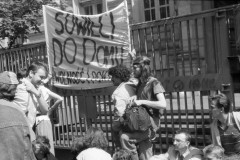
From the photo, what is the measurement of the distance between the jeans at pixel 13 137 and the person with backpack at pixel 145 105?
88.4 inches

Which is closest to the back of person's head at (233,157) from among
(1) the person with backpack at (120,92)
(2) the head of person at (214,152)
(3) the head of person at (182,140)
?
(2) the head of person at (214,152)

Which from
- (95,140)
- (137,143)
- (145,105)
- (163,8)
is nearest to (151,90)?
(145,105)

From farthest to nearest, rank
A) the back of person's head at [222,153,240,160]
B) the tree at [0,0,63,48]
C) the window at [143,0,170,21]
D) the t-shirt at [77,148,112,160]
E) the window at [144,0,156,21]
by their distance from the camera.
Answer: the window at [143,0,170,21] → the window at [144,0,156,21] → the tree at [0,0,63,48] → the back of person's head at [222,153,240,160] → the t-shirt at [77,148,112,160]

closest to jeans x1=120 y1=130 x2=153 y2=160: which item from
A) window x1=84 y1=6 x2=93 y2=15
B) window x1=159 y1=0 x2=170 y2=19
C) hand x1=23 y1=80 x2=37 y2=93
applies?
hand x1=23 y1=80 x2=37 y2=93

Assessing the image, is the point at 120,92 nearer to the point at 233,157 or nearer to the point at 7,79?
the point at 233,157

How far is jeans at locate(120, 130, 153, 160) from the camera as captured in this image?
5359 mm

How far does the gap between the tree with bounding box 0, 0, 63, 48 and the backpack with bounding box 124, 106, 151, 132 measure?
495 centimetres

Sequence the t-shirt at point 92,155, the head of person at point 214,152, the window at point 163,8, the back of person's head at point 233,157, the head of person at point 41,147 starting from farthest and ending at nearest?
1. the window at point 163,8
2. the head of person at point 41,147
3. the back of person's head at point 233,157
4. the head of person at point 214,152
5. the t-shirt at point 92,155

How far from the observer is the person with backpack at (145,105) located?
5273 millimetres

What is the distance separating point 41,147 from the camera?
5.68 metres

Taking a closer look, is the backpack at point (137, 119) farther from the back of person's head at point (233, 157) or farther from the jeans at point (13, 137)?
the jeans at point (13, 137)

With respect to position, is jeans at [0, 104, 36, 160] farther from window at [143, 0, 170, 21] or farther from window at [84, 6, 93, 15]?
window at [84, 6, 93, 15]

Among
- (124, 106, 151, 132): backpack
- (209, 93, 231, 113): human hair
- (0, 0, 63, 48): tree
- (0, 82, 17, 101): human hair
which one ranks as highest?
(0, 0, 63, 48): tree

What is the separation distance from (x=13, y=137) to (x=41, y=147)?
266 cm
